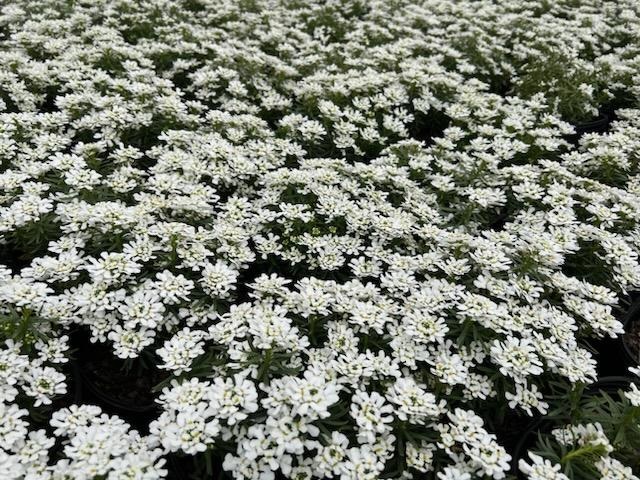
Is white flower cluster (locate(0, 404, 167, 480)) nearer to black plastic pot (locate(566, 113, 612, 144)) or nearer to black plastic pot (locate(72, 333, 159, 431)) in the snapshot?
black plastic pot (locate(72, 333, 159, 431))

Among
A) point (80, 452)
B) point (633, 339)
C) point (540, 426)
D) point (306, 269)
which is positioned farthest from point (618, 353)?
point (80, 452)

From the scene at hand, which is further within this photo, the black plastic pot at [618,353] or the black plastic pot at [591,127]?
the black plastic pot at [591,127]

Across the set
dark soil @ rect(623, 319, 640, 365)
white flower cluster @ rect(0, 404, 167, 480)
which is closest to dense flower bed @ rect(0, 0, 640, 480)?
white flower cluster @ rect(0, 404, 167, 480)

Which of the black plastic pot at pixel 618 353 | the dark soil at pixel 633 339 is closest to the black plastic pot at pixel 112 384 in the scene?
the black plastic pot at pixel 618 353

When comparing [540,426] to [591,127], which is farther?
[591,127]

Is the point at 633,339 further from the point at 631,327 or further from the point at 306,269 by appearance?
the point at 306,269

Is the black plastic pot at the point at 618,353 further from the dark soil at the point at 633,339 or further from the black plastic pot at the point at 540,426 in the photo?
the black plastic pot at the point at 540,426
